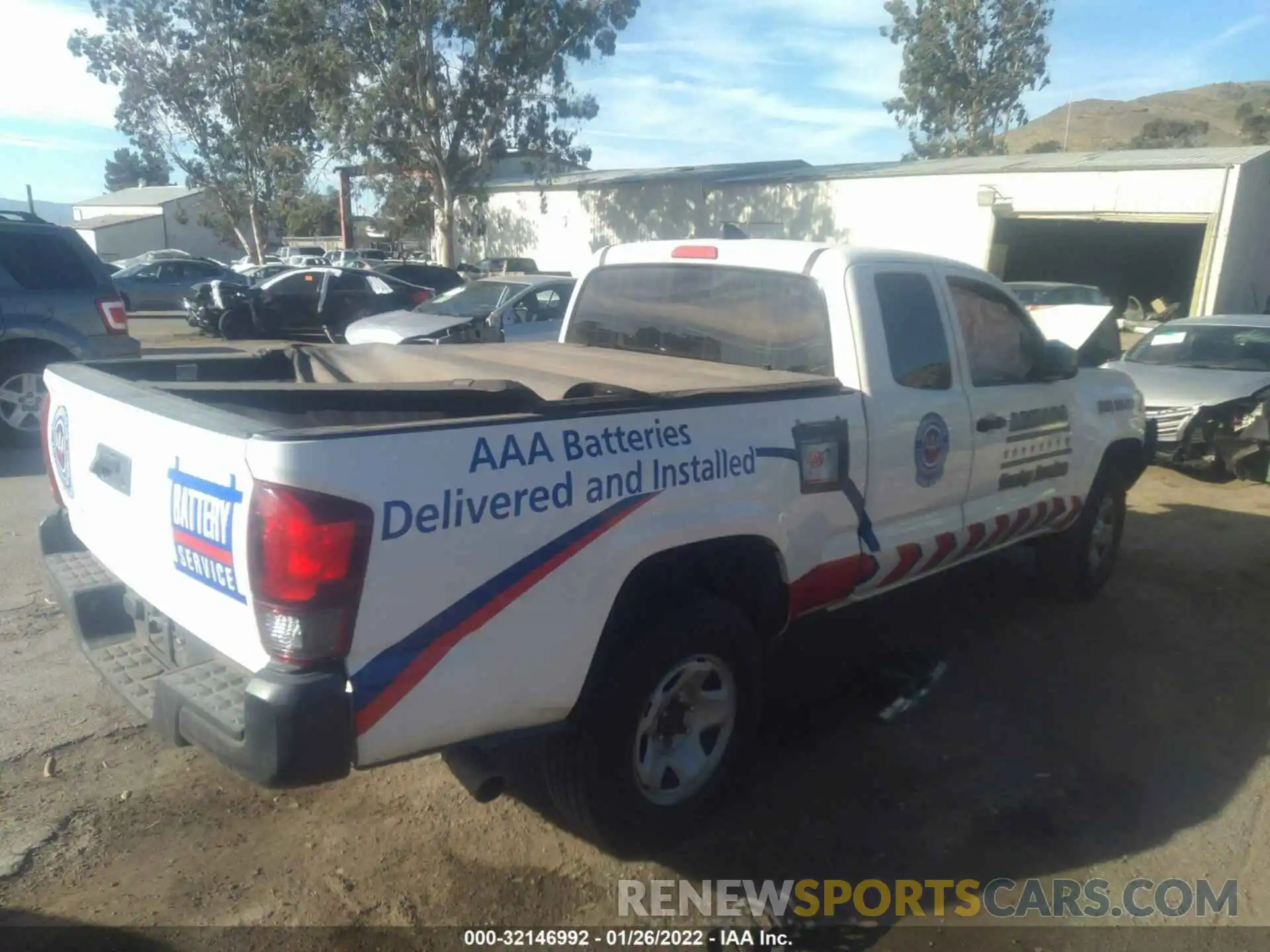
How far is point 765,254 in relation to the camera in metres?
4.30

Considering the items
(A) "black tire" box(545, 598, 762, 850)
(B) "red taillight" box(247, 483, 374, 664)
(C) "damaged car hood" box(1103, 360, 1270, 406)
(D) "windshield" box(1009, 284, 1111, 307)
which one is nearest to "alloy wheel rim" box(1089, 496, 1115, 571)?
(A) "black tire" box(545, 598, 762, 850)

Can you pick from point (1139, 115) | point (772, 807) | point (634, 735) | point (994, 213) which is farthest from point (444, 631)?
point (1139, 115)

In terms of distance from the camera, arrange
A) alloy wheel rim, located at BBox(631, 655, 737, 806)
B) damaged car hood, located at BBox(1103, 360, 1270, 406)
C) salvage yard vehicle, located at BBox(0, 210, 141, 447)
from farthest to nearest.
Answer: damaged car hood, located at BBox(1103, 360, 1270, 406)
salvage yard vehicle, located at BBox(0, 210, 141, 447)
alloy wheel rim, located at BBox(631, 655, 737, 806)

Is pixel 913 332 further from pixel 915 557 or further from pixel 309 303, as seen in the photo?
pixel 309 303

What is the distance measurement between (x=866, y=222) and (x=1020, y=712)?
23974 mm

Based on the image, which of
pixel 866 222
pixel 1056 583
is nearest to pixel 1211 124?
pixel 866 222

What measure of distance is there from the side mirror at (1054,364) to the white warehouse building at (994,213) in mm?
11265

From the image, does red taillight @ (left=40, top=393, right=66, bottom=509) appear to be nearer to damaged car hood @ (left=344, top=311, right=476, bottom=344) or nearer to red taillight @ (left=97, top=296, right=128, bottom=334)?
red taillight @ (left=97, top=296, right=128, bottom=334)

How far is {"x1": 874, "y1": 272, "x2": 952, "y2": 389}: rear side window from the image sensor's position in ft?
13.4

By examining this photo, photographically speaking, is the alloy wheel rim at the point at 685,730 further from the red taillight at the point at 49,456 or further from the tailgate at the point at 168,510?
the red taillight at the point at 49,456

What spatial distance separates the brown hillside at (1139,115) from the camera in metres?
93.2

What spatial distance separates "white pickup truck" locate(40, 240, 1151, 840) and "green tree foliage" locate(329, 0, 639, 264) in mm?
24170

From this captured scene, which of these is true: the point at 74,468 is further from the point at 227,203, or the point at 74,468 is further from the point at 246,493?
the point at 227,203

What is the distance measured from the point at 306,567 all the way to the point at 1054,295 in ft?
60.0
